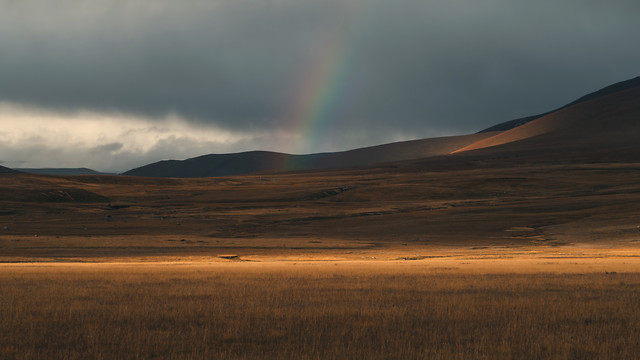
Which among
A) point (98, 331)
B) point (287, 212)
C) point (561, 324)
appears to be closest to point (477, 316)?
point (561, 324)

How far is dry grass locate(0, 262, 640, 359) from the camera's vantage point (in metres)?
13.3

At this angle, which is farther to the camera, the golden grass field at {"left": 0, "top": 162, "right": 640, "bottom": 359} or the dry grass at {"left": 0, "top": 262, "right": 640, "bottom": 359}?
the golden grass field at {"left": 0, "top": 162, "right": 640, "bottom": 359}

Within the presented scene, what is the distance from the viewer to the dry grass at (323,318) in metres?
13.3

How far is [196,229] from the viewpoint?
95438 millimetres

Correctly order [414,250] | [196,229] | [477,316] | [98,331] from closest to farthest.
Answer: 1. [98,331]
2. [477,316]
3. [414,250]
4. [196,229]

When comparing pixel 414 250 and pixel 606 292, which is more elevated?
pixel 606 292

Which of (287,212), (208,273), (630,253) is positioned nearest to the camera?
(208,273)

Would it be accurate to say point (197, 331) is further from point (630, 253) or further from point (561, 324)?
point (630, 253)

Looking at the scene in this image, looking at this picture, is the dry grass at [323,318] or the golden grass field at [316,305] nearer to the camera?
the dry grass at [323,318]

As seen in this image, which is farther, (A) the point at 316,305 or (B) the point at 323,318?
(A) the point at 316,305

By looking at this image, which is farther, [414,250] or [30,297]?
[414,250]

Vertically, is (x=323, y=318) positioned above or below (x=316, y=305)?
above

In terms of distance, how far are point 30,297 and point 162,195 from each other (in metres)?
165

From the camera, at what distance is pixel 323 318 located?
17.2 metres
